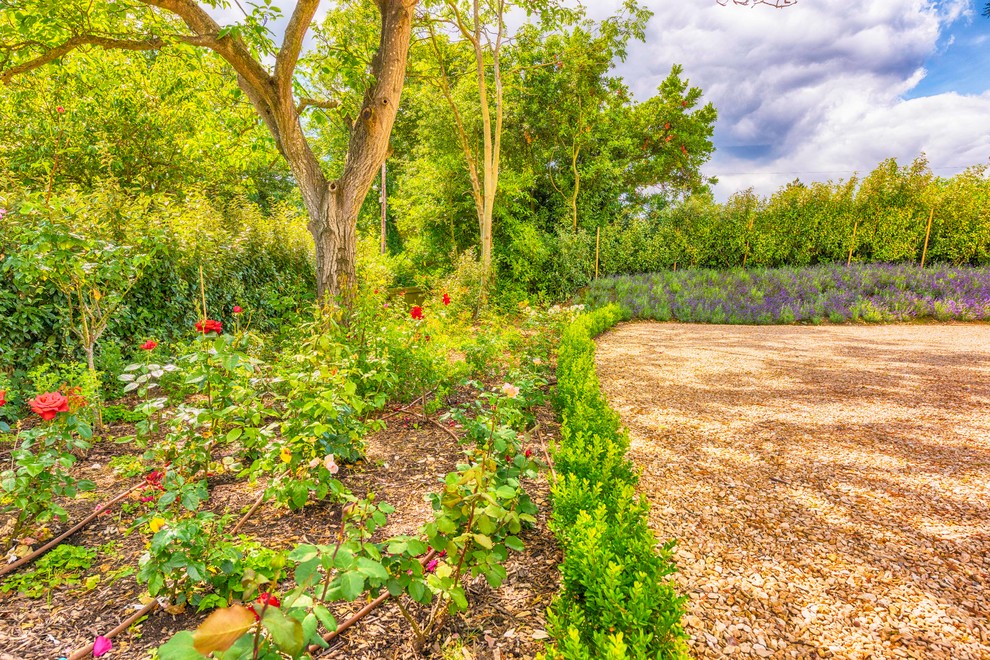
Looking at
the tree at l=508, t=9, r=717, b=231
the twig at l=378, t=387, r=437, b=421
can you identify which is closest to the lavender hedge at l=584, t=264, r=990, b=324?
the tree at l=508, t=9, r=717, b=231

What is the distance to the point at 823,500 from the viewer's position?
2.61 metres

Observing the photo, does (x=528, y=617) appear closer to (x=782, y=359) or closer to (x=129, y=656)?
(x=129, y=656)

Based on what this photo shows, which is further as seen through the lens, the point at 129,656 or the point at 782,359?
the point at 782,359

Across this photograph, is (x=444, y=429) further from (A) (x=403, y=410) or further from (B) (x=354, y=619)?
(B) (x=354, y=619)

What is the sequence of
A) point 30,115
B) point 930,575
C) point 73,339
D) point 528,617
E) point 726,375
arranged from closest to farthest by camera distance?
point 528,617, point 930,575, point 73,339, point 726,375, point 30,115

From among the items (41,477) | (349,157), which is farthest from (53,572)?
Result: (349,157)

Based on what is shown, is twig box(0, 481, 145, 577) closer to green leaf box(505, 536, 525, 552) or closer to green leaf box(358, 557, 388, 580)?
green leaf box(358, 557, 388, 580)

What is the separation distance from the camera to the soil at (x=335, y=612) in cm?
161

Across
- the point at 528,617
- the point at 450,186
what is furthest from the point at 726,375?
the point at 450,186

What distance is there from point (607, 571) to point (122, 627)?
1.78 metres

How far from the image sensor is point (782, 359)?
6.06 meters

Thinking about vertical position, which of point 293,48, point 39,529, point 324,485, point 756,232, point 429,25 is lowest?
point 39,529

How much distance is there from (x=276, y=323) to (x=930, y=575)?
6893 mm

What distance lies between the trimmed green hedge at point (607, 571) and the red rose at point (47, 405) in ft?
7.26
